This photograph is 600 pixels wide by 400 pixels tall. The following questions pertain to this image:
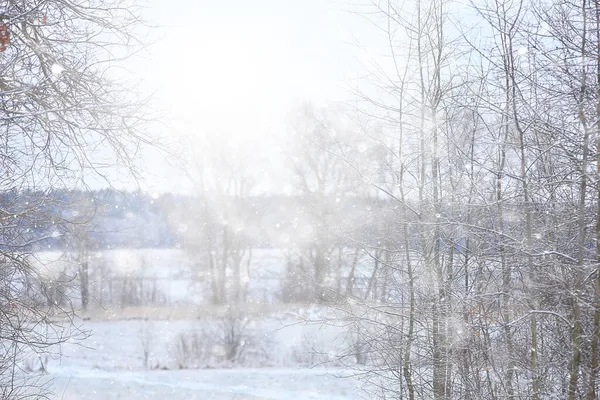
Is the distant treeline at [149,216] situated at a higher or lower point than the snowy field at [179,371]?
higher

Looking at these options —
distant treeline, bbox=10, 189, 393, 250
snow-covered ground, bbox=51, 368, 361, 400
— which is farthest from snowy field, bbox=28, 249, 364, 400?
distant treeline, bbox=10, 189, 393, 250

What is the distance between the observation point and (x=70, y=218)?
14.4ft

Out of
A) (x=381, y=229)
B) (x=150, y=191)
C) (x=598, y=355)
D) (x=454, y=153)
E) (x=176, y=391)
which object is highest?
(x=454, y=153)

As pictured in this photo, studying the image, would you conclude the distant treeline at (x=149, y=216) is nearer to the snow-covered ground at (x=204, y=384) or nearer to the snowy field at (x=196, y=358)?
the snowy field at (x=196, y=358)

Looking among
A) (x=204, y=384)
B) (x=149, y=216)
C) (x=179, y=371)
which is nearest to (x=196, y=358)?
(x=179, y=371)

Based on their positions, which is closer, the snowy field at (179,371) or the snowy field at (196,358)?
the snowy field at (179,371)

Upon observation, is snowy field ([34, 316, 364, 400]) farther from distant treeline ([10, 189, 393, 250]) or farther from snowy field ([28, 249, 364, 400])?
distant treeline ([10, 189, 393, 250])

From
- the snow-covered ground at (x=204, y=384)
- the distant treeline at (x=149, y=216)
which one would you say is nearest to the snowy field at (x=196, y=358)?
the snow-covered ground at (x=204, y=384)

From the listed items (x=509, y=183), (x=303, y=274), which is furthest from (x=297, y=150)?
(x=509, y=183)

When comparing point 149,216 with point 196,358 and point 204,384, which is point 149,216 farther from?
point 204,384

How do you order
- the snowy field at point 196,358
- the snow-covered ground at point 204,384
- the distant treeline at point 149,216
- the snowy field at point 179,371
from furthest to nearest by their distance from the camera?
the snowy field at point 196,358, the snowy field at point 179,371, the snow-covered ground at point 204,384, the distant treeline at point 149,216

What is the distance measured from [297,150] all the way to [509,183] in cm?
1109

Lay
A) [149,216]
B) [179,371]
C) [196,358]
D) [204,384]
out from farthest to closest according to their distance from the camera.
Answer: [149,216] < [196,358] < [179,371] < [204,384]

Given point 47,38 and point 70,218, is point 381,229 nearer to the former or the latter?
point 70,218
